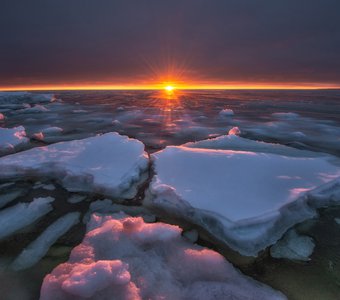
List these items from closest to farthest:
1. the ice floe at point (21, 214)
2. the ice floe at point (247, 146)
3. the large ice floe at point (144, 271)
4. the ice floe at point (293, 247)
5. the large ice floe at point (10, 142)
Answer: the large ice floe at point (144, 271), the ice floe at point (293, 247), the ice floe at point (21, 214), the ice floe at point (247, 146), the large ice floe at point (10, 142)

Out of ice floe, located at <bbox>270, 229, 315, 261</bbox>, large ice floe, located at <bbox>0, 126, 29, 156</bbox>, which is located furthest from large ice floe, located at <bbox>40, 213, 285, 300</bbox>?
large ice floe, located at <bbox>0, 126, 29, 156</bbox>

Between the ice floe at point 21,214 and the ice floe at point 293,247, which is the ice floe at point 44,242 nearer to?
the ice floe at point 21,214

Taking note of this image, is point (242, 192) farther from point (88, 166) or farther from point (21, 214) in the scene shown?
point (21, 214)

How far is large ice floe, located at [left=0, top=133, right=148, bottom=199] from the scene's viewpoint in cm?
378

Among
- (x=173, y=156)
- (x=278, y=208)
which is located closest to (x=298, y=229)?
(x=278, y=208)

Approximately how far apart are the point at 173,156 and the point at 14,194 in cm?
252

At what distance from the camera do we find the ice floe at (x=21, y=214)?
2.86 m

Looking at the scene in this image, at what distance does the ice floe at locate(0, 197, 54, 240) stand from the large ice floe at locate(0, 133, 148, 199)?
0.55 meters

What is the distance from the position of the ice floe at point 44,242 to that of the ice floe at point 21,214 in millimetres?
321

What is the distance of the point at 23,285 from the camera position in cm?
205

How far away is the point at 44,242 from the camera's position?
2.62 meters

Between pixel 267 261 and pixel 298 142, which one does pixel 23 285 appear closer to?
pixel 267 261

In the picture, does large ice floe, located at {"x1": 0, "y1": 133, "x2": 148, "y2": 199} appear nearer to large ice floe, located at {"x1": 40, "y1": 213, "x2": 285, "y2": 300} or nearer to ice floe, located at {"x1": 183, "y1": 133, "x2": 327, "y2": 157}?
large ice floe, located at {"x1": 40, "y1": 213, "x2": 285, "y2": 300}

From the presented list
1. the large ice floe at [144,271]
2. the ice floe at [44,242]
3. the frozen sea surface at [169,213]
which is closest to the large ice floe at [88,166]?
the frozen sea surface at [169,213]
